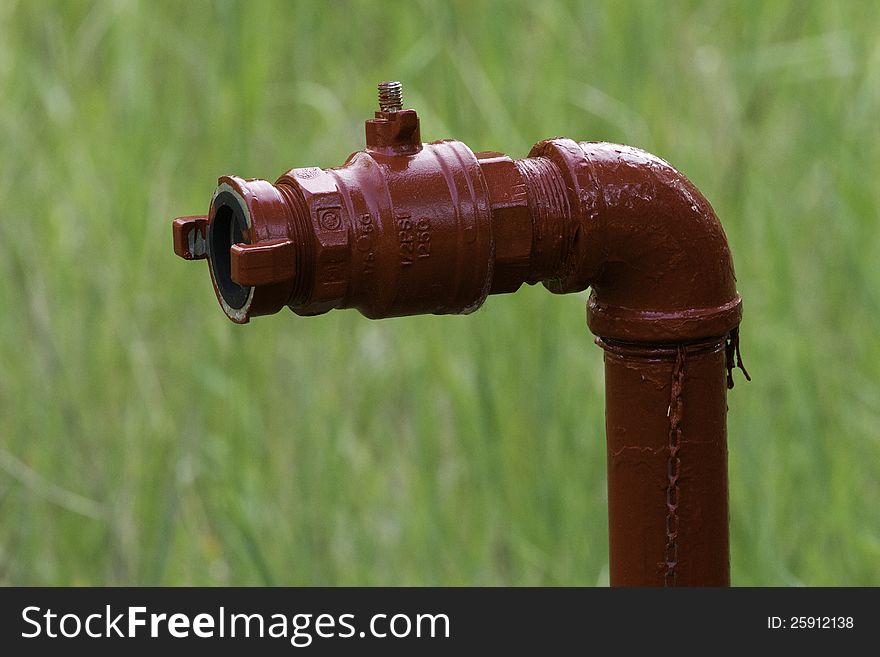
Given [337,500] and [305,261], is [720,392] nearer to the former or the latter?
[305,261]

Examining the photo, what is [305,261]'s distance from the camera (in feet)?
3.74

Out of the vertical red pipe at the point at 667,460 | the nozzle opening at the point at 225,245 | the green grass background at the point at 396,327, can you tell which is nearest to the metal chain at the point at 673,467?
the vertical red pipe at the point at 667,460

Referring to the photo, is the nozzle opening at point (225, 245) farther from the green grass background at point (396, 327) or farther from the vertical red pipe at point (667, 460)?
the green grass background at point (396, 327)

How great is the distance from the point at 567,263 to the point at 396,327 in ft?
3.08

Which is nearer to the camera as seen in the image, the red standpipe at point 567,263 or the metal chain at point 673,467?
the red standpipe at point 567,263

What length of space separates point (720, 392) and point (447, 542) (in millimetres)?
869

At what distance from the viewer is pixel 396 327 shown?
216 cm

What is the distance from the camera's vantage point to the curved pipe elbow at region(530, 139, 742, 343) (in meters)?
1.23

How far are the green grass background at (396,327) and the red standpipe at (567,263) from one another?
72cm

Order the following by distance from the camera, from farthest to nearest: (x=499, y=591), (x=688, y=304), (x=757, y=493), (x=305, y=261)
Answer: (x=757, y=493) < (x=499, y=591) < (x=688, y=304) < (x=305, y=261)

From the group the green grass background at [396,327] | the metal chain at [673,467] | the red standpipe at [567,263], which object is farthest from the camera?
the green grass background at [396,327]

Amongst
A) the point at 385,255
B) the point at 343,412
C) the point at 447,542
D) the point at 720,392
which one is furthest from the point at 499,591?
the point at 385,255

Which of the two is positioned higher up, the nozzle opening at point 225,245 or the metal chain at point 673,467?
the nozzle opening at point 225,245

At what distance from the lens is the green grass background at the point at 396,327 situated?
6.77ft
